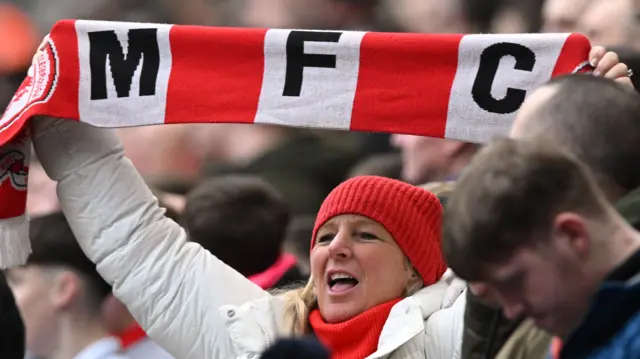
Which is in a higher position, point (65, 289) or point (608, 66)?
point (608, 66)

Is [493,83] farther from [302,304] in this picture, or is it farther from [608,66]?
[302,304]

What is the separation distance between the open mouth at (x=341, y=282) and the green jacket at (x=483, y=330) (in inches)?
29.0

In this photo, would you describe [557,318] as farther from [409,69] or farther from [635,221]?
[409,69]

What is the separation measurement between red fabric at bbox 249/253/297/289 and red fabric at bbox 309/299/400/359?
900 mm

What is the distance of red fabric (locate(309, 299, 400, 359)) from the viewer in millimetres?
3551

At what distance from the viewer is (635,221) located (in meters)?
2.60

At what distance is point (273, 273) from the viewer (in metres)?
4.58

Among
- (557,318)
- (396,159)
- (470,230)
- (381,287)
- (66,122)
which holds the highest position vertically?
(470,230)

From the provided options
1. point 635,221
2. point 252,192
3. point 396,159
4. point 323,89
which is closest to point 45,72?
point 323,89

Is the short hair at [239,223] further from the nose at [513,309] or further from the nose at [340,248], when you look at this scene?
the nose at [513,309]

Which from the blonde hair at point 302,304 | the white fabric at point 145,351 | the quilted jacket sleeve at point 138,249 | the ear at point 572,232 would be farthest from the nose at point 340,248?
the ear at point 572,232

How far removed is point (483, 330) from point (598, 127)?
53cm

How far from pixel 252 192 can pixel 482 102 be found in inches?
49.9

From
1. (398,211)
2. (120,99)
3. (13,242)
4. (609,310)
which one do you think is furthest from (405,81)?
(609,310)
